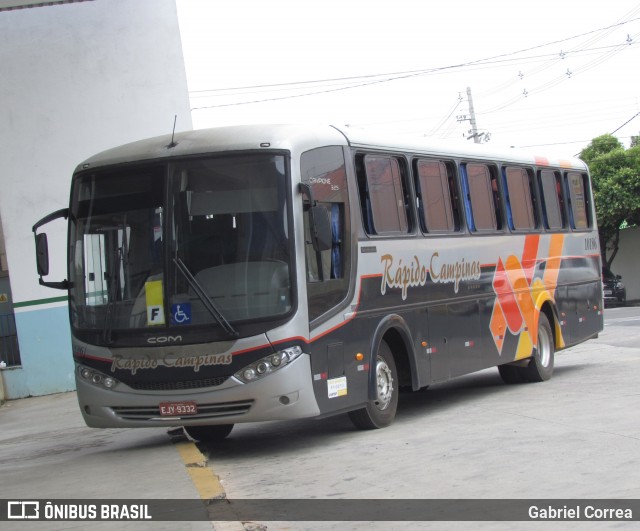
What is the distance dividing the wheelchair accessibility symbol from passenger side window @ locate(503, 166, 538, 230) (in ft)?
20.3

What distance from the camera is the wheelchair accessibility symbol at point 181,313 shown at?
364 inches

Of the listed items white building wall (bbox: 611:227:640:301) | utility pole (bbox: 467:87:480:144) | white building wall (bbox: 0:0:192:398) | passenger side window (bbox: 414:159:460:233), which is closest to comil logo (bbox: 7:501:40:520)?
passenger side window (bbox: 414:159:460:233)

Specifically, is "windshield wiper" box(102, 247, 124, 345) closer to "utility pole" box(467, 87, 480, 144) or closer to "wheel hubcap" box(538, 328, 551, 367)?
"wheel hubcap" box(538, 328, 551, 367)

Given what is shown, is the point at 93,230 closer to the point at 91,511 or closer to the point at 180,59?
the point at 91,511

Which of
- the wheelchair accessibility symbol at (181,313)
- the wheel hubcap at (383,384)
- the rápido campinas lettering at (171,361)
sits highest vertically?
the wheelchair accessibility symbol at (181,313)

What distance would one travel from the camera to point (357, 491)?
7375mm

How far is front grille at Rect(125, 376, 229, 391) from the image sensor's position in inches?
362

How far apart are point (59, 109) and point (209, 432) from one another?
11362 mm

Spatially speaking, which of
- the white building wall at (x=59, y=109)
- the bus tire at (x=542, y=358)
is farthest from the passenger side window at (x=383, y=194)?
the white building wall at (x=59, y=109)

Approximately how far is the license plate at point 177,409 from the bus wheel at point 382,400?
1996 mm

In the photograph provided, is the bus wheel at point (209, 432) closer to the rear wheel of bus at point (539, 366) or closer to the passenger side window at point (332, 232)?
the passenger side window at point (332, 232)

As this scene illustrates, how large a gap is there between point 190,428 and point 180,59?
454 inches

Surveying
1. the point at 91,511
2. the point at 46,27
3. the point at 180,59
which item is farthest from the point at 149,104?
the point at 91,511

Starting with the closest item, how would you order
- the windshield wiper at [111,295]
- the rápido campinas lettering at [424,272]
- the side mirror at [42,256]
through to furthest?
1. the windshield wiper at [111,295]
2. the side mirror at [42,256]
3. the rápido campinas lettering at [424,272]
